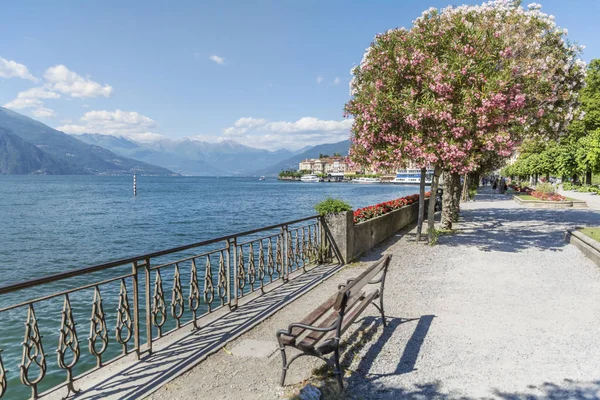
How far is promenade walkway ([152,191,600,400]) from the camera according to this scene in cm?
427

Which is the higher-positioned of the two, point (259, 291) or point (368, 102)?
point (368, 102)

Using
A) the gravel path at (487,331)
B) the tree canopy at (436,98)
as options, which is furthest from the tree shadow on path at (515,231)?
the tree canopy at (436,98)

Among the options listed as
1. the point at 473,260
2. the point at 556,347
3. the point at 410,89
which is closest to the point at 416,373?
the point at 556,347

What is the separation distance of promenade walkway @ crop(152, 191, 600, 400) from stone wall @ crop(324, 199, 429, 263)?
0.90 m

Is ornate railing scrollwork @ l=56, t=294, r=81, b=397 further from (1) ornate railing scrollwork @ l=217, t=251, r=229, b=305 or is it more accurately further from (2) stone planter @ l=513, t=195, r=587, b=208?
(2) stone planter @ l=513, t=195, r=587, b=208

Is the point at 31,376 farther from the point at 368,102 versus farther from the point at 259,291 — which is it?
the point at 368,102

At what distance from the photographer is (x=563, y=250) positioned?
1214cm

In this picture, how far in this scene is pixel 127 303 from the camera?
5164mm

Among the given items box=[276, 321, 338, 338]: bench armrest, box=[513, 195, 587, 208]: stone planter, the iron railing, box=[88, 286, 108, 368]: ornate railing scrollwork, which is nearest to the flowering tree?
the iron railing

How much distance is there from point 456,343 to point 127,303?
4354mm

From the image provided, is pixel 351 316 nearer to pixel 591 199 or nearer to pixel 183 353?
pixel 183 353

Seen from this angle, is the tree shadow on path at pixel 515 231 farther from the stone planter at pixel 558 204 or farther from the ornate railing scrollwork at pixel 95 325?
the ornate railing scrollwork at pixel 95 325

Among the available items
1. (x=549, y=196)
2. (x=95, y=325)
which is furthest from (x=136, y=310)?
(x=549, y=196)

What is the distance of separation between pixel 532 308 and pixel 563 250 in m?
6.50
